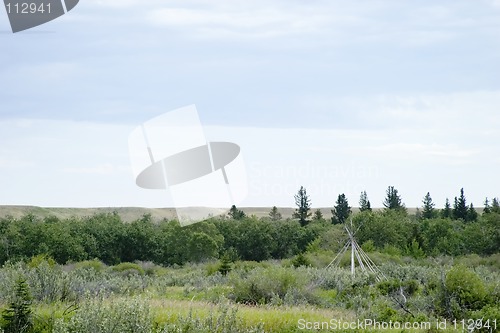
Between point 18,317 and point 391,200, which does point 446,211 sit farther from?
point 18,317

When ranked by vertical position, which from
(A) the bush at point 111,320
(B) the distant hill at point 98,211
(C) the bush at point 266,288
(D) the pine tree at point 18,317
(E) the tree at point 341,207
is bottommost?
(B) the distant hill at point 98,211

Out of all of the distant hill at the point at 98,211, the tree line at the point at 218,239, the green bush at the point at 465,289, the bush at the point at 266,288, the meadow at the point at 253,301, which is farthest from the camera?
the distant hill at the point at 98,211

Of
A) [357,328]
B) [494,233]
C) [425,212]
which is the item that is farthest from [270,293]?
[425,212]

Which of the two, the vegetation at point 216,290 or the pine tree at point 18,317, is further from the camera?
the pine tree at point 18,317

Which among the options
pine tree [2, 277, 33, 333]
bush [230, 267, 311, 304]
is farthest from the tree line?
pine tree [2, 277, 33, 333]

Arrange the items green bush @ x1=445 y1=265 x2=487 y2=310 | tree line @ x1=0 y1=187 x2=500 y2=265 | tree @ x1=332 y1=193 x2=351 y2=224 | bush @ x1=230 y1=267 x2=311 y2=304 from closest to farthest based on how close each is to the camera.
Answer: green bush @ x1=445 y1=265 x2=487 y2=310 → bush @ x1=230 y1=267 x2=311 y2=304 → tree line @ x1=0 y1=187 x2=500 y2=265 → tree @ x1=332 y1=193 x2=351 y2=224

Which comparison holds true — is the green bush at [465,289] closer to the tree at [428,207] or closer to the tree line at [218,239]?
the tree line at [218,239]

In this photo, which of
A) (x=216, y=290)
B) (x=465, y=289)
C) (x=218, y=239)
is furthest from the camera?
(x=218, y=239)

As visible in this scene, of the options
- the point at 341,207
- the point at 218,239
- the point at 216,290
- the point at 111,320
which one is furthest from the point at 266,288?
the point at 341,207

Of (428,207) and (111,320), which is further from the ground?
(111,320)

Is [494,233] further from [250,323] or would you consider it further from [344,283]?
[250,323]

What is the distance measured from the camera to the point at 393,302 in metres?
15.0

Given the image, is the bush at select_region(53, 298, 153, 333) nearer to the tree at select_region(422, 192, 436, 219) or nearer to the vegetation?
the vegetation

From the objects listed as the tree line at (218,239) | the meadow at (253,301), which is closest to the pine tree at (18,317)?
the meadow at (253,301)
